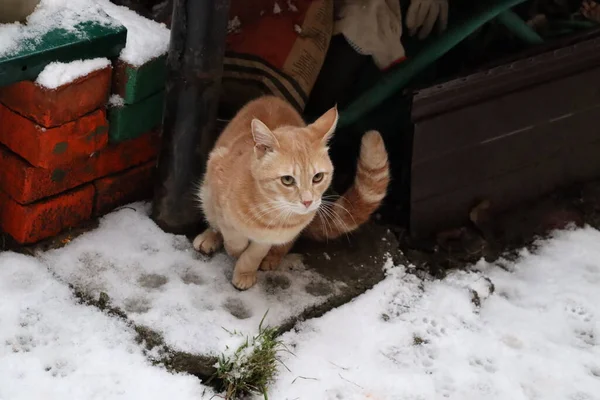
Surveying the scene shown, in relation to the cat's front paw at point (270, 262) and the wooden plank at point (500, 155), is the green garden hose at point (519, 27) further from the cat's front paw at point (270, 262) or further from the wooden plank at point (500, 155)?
the cat's front paw at point (270, 262)

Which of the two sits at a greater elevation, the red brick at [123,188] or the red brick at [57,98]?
the red brick at [57,98]

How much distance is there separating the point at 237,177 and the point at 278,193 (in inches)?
6.5

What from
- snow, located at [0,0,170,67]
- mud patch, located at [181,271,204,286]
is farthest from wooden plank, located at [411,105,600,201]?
snow, located at [0,0,170,67]

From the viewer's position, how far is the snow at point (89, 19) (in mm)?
2055

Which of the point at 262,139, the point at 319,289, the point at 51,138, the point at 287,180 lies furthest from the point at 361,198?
the point at 51,138

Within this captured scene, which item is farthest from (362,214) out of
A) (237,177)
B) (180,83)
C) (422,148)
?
(180,83)

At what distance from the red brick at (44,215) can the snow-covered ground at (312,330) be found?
0.25 feet

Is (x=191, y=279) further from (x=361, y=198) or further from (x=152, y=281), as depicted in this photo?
(x=361, y=198)

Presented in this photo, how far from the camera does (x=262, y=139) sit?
201 centimetres

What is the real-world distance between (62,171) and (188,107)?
44cm

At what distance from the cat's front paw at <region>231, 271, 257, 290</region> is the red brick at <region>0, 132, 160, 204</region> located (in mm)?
561

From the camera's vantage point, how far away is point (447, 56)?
114 inches

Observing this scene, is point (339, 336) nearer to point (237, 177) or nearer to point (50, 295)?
point (237, 177)

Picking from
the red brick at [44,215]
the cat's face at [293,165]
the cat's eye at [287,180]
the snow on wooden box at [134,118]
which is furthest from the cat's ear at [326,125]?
the red brick at [44,215]
